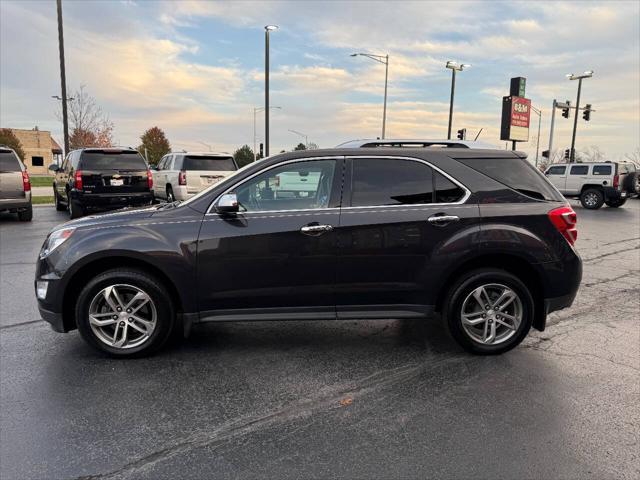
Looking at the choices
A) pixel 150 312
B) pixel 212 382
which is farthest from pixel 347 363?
pixel 150 312

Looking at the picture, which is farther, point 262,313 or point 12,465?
point 262,313

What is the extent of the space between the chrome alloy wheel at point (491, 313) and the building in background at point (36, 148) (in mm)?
80853

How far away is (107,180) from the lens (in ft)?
40.4

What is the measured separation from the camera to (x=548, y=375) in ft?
12.6

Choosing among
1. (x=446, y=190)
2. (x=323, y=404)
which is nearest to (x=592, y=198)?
(x=446, y=190)

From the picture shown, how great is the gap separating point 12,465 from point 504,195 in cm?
392

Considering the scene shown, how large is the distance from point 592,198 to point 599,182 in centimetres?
73

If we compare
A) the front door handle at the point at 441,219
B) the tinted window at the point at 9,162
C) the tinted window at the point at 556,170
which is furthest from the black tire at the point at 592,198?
the tinted window at the point at 9,162

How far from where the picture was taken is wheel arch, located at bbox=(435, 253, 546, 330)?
13.7 feet

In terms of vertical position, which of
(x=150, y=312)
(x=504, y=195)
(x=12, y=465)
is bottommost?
(x=12, y=465)

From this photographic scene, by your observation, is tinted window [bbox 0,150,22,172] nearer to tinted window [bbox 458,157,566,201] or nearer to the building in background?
tinted window [bbox 458,157,566,201]

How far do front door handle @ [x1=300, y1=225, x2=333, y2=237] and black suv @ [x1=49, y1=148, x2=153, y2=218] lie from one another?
388 inches

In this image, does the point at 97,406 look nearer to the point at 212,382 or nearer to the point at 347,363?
the point at 212,382

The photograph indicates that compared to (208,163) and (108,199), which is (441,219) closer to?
(108,199)
